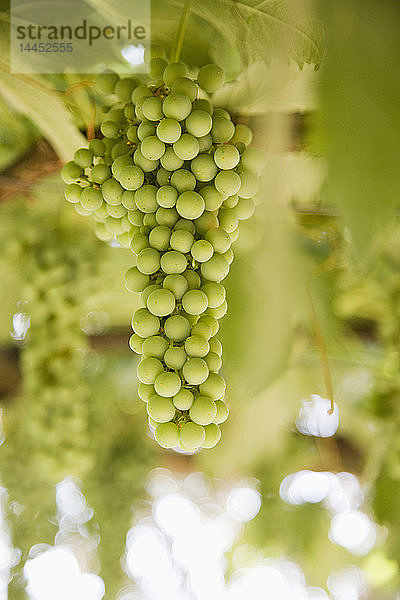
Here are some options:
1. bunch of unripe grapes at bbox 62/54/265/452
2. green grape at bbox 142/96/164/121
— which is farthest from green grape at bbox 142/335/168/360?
green grape at bbox 142/96/164/121

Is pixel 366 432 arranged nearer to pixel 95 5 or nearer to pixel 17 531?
pixel 17 531

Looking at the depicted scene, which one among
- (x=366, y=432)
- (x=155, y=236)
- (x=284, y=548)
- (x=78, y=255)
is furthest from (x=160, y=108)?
(x=284, y=548)

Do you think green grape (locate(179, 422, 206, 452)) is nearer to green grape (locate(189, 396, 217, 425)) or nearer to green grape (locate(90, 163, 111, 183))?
green grape (locate(189, 396, 217, 425))

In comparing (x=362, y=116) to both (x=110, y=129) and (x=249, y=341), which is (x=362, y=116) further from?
(x=249, y=341)

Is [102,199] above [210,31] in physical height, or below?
below

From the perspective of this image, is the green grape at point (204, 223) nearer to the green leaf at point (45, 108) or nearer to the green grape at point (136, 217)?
the green grape at point (136, 217)

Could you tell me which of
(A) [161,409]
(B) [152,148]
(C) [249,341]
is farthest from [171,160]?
(C) [249,341]
